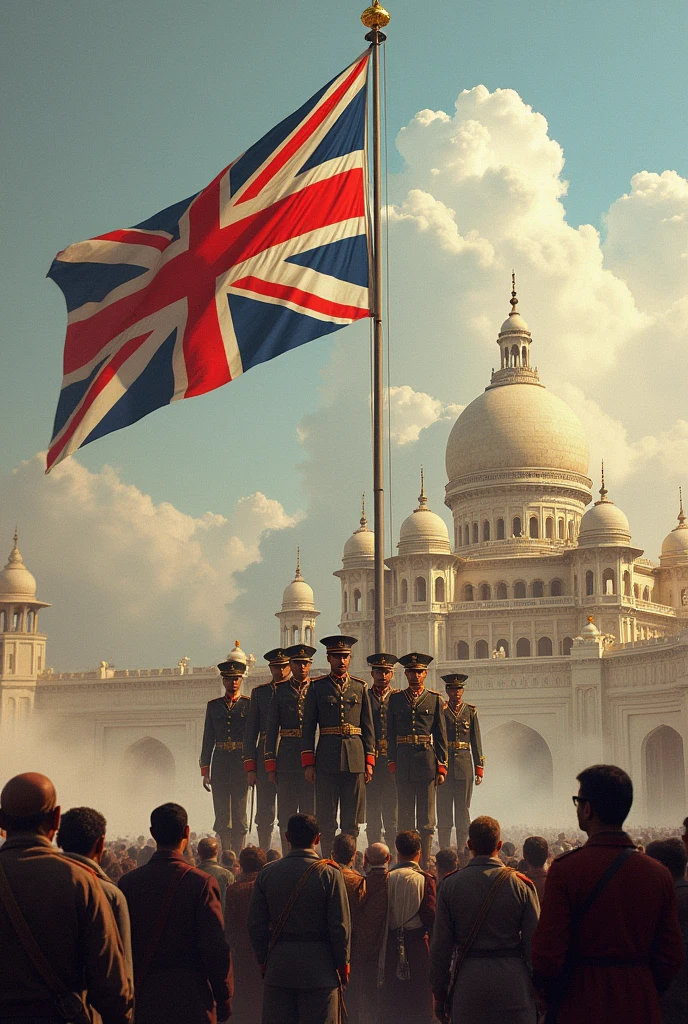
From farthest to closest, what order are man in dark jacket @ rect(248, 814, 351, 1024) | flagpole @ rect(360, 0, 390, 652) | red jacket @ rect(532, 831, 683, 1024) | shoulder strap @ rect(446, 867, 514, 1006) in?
flagpole @ rect(360, 0, 390, 652) → man in dark jacket @ rect(248, 814, 351, 1024) → shoulder strap @ rect(446, 867, 514, 1006) → red jacket @ rect(532, 831, 683, 1024)

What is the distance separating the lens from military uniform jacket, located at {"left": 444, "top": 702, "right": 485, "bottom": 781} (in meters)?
15.3

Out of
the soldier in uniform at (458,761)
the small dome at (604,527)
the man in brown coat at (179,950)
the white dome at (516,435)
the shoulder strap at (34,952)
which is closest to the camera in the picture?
the shoulder strap at (34,952)

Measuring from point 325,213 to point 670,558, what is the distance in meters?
49.0

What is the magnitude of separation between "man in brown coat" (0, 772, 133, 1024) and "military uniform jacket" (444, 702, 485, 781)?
10.4m

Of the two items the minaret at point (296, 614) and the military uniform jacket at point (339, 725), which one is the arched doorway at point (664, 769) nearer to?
the minaret at point (296, 614)

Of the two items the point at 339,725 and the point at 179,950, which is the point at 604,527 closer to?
the point at 339,725

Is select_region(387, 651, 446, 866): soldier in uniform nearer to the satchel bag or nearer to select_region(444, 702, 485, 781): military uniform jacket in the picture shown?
select_region(444, 702, 485, 781): military uniform jacket

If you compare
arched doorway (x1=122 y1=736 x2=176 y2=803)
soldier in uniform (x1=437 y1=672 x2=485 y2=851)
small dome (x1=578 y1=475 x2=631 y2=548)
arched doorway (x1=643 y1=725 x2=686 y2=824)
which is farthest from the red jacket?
arched doorway (x1=122 y1=736 x2=176 y2=803)

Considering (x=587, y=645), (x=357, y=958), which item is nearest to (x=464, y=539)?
(x=587, y=645)

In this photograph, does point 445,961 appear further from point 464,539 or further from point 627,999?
point 464,539

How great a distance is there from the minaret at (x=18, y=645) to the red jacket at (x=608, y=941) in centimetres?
5570

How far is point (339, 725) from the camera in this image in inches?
481

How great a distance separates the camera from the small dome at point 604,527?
173 feet

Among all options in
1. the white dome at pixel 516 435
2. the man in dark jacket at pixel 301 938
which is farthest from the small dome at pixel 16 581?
the man in dark jacket at pixel 301 938
